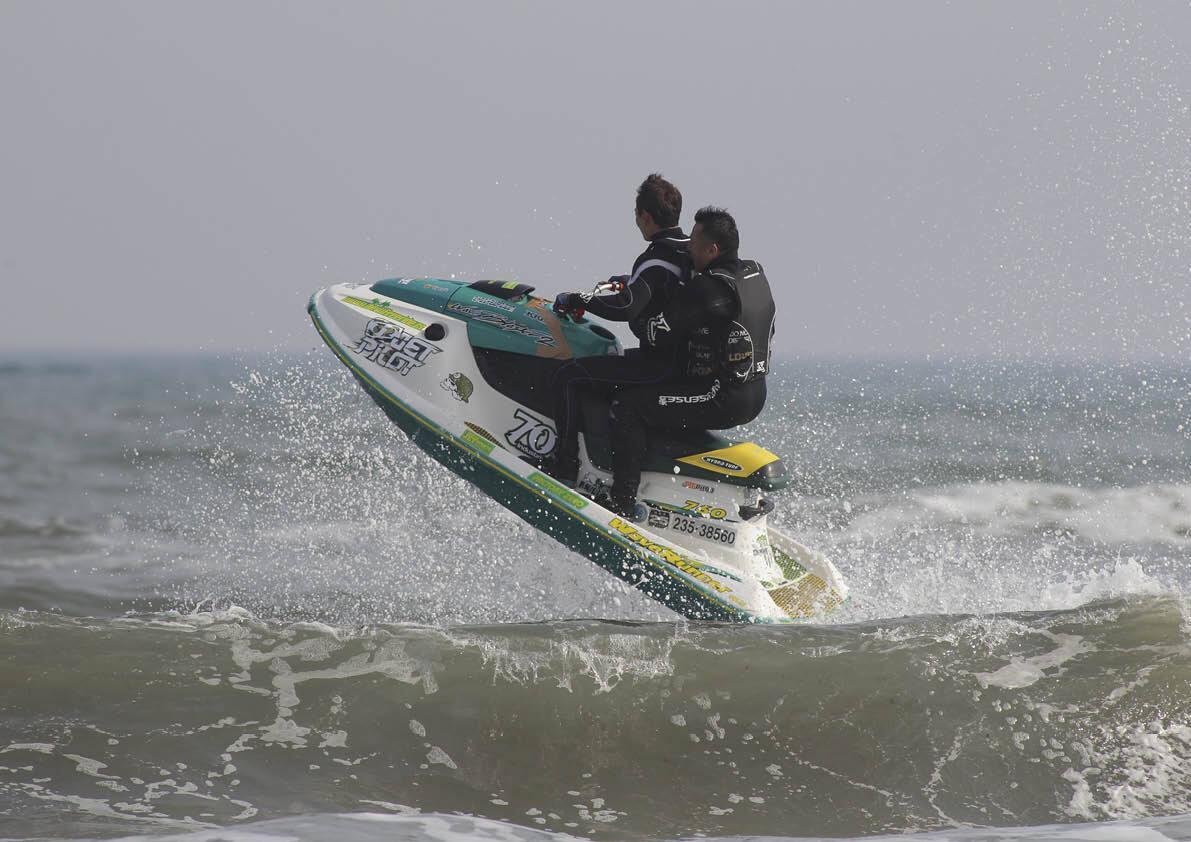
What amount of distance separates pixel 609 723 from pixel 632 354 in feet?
6.58

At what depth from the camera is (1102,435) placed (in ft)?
75.6

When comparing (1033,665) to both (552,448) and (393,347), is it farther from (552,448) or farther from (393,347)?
(393,347)

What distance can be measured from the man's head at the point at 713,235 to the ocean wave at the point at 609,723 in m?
1.91

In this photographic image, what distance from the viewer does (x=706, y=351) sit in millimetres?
5895

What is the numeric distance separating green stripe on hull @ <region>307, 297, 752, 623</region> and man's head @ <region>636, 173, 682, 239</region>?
4.91 ft

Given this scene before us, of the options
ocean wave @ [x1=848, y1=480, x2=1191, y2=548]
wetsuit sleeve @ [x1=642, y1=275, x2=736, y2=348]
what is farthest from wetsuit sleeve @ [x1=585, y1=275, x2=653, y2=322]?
ocean wave @ [x1=848, y1=480, x2=1191, y2=548]

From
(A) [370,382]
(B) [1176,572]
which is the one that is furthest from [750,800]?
(B) [1176,572]

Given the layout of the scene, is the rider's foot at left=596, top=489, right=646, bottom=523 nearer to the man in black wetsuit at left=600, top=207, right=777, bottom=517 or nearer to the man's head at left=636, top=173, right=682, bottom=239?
the man in black wetsuit at left=600, top=207, right=777, bottom=517

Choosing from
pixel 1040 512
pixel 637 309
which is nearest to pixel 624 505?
pixel 637 309

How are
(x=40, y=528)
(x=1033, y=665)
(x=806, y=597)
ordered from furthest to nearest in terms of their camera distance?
1. (x=40, y=528)
2. (x=806, y=597)
3. (x=1033, y=665)

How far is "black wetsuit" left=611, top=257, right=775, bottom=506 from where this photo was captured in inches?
226

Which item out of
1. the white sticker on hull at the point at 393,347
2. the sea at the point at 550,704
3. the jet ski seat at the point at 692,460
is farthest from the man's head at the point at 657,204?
the sea at the point at 550,704

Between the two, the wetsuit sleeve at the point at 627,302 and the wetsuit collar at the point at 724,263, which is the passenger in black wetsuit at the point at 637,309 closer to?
the wetsuit sleeve at the point at 627,302

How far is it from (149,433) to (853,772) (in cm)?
1959
